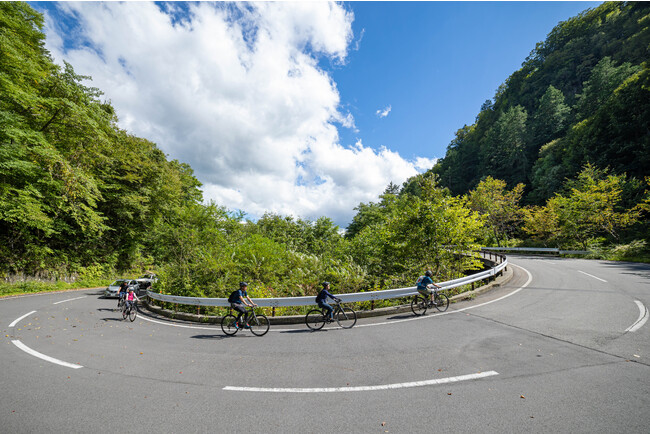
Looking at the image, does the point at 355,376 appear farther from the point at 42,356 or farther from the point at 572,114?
the point at 572,114

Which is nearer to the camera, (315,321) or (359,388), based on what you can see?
(359,388)

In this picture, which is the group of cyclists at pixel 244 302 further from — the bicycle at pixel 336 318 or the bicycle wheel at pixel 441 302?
the bicycle wheel at pixel 441 302

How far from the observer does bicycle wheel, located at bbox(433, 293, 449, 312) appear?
915cm

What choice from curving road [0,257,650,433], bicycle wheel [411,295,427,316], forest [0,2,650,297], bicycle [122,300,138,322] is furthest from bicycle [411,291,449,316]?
bicycle [122,300,138,322]

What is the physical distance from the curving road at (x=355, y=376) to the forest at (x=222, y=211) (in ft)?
14.4

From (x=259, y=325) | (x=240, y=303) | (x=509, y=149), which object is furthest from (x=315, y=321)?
(x=509, y=149)

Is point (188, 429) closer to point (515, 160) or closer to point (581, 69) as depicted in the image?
point (515, 160)

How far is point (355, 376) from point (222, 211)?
21849 millimetres

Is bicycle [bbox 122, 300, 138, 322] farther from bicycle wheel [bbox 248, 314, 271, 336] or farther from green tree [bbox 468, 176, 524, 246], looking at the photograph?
green tree [bbox 468, 176, 524, 246]

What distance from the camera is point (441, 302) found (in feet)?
31.2

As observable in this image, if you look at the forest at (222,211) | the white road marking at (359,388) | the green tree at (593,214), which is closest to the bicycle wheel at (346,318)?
the forest at (222,211)

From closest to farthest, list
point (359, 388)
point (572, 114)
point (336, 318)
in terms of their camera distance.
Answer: point (359, 388), point (336, 318), point (572, 114)

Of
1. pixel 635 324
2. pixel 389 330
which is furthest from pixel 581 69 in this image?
pixel 389 330

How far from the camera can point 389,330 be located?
287 inches
